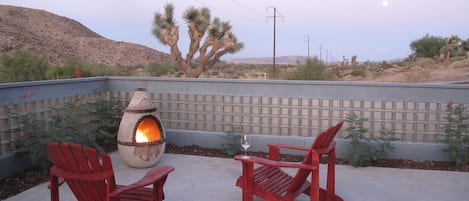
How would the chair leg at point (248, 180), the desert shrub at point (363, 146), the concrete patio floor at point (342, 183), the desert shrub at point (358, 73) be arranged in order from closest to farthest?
the chair leg at point (248, 180), the concrete patio floor at point (342, 183), the desert shrub at point (363, 146), the desert shrub at point (358, 73)

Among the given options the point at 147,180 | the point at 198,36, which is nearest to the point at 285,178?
the point at 147,180

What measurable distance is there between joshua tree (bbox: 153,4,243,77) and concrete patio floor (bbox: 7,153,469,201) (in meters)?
13.6

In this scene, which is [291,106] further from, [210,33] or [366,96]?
[210,33]

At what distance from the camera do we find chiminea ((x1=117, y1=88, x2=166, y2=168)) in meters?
6.13

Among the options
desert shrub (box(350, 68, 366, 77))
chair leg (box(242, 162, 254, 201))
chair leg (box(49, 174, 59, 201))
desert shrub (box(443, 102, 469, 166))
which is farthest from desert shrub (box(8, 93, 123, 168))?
desert shrub (box(350, 68, 366, 77))

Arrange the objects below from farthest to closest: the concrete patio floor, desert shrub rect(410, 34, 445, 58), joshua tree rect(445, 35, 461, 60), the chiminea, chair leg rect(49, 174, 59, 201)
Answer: desert shrub rect(410, 34, 445, 58) → joshua tree rect(445, 35, 461, 60) → the chiminea → the concrete patio floor → chair leg rect(49, 174, 59, 201)

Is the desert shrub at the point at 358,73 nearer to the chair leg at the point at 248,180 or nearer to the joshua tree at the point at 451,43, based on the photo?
the joshua tree at the point at 451,43

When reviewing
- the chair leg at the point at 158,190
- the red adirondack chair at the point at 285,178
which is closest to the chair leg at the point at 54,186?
the chair leg at the point at 158,190

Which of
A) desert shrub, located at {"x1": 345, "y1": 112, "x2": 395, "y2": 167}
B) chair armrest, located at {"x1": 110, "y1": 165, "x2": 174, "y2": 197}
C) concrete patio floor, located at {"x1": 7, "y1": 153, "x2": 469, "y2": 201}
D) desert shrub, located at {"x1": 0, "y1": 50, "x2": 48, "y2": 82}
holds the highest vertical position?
desert shrub, located at {"x1": 0, "y1": 50, "x2": 48, "y2": 82}

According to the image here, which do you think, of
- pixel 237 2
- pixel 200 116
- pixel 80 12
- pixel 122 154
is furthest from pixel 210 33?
pixel 122 154

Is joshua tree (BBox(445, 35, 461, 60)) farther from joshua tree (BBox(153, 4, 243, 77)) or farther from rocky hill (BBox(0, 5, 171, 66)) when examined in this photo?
rocky hill (BBox(0, 5, 171, 66))

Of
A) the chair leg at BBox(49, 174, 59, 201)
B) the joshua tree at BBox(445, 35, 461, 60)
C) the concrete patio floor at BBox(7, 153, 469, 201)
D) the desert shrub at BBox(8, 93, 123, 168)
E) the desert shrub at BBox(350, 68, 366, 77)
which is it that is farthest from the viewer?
the joshua tree at BBox(445, 35, 461, 60)

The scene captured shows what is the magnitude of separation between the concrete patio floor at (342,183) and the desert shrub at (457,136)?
332 mm

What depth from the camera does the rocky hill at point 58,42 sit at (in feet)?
118
